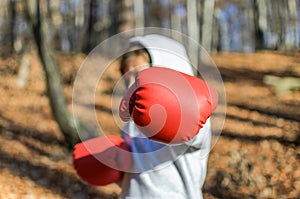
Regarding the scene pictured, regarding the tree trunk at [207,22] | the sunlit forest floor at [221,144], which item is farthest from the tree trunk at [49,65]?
the tree trunk at [207,22]

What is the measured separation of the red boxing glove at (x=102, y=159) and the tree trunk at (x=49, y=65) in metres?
4.08

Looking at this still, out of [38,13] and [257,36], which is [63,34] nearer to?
[257,36]

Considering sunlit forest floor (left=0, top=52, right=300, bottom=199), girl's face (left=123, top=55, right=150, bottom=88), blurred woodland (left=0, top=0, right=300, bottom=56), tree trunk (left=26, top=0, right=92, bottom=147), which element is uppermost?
girl's face (left=123, top=55, right=150, bottom=88)

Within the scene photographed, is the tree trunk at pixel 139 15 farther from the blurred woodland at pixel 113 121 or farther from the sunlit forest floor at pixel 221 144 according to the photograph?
the sunlit forest floor at pixel 221 144

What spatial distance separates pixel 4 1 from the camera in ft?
81.5

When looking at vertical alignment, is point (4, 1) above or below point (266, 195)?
below

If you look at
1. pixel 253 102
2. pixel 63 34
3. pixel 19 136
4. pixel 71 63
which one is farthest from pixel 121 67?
pixel 63 34

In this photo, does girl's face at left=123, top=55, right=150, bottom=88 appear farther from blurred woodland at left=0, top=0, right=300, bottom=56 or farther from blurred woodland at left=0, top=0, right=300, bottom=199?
blurred woodland at left=0, top=0, right=300, bottom=56

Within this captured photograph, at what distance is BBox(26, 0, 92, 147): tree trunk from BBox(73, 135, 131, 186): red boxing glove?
4.08 m

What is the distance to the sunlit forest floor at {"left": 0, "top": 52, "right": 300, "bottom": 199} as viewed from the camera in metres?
6.95

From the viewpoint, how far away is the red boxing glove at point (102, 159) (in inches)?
86.1

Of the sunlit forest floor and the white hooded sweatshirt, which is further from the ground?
the white hooded sweatshirt

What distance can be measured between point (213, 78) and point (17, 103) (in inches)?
446

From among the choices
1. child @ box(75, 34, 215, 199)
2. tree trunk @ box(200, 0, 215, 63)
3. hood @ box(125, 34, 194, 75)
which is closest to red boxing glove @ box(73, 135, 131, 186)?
Result: child @ box(75, 34, 215, 199)
